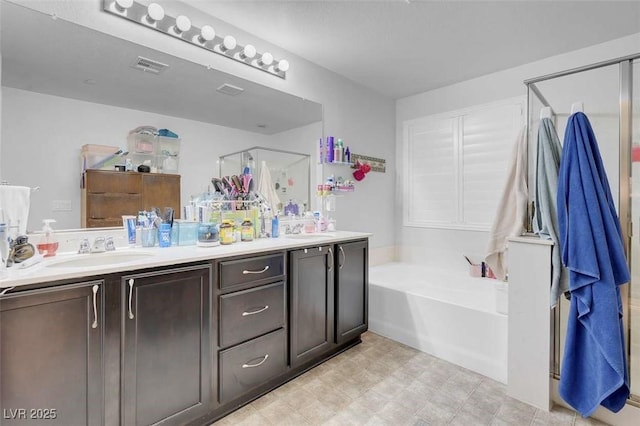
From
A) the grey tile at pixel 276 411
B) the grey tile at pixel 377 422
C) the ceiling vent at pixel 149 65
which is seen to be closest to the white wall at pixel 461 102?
the grey tile at pixel 377 422

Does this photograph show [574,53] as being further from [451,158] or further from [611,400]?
[611,400]

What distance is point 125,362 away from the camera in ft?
4.31

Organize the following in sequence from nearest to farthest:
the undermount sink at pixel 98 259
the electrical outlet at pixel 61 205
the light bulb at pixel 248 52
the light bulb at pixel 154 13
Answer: the undermount sink at pixel 98 259, the electrical outlet at pixel 61 205, the light bulb at pixel 154 13, the light bulb at pixel 248 52

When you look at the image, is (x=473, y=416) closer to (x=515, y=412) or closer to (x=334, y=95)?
(x=515, y=412)

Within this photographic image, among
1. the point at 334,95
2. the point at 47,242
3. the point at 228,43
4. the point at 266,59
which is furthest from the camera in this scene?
the point at 334,95

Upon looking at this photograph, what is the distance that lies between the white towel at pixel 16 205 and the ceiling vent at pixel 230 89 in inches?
51.1

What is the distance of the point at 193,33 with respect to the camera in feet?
6.75

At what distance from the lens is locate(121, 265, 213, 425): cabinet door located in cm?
133

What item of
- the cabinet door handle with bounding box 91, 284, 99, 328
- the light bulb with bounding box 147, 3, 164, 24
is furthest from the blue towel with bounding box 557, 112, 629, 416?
the light bulb with bounding box 147, 3, 164, 24

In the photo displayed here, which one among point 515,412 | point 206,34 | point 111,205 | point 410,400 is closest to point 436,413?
point 410,400

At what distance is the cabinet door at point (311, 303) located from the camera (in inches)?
79.3

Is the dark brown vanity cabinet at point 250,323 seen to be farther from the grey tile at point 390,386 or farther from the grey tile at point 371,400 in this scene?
the grey tile at point 390,386

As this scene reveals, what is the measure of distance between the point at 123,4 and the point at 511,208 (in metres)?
2.85

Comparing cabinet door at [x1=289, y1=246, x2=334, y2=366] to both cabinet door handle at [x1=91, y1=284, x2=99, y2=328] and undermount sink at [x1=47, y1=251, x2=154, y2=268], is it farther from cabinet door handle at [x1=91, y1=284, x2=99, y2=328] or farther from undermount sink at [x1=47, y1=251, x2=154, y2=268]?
cabinet door handle at [x1=91, y1=284, x2=99, y2=328]
